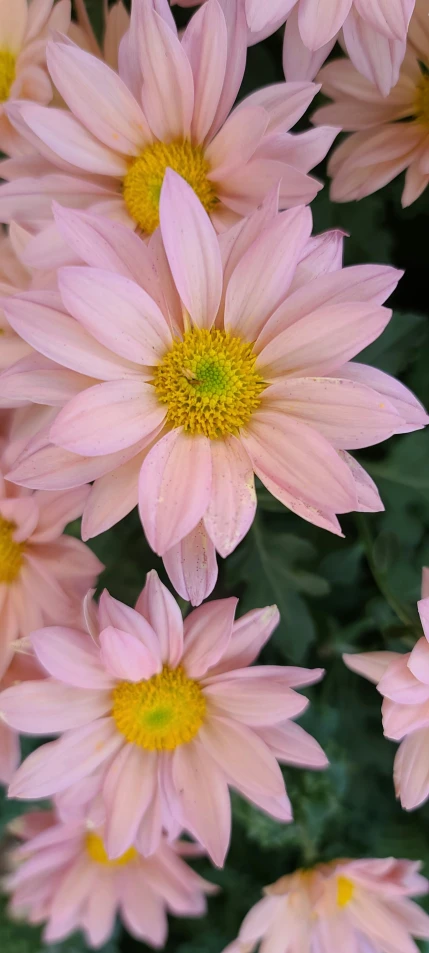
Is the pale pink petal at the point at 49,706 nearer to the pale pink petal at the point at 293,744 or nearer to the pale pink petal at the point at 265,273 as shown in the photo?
the pale pink petal at the point at 293,744

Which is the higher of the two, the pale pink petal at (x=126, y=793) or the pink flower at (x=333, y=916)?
the pale pink petal at (x=126, y=793)

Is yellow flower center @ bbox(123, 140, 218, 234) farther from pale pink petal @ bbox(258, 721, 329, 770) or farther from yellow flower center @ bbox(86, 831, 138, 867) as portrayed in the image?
yellow flower center @ bbox(86, 831, 138, 867)

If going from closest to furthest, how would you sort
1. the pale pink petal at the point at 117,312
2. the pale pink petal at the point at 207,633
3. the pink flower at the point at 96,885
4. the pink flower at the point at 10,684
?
1. the pale pink petal at the point at 117,312
2. the pale pink petal at the point at 207,633
3. the pink flower at the point at 10,684
4. the pink flower at the point at 96,885

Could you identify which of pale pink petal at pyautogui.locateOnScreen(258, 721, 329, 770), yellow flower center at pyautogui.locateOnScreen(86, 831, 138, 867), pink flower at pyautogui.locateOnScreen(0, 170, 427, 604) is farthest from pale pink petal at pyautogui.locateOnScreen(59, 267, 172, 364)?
yellow flower center at pyautogui.locateOnScreen(86, 831, 138, 867)

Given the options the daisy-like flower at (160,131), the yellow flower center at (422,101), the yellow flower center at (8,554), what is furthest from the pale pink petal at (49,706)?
the yellow flower center at (422,101)

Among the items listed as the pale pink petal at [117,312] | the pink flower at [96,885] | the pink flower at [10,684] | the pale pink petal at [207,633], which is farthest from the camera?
the pink flower at [96,885]
